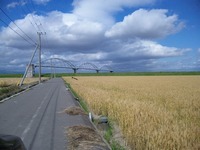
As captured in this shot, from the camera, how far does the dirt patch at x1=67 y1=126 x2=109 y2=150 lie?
7.41 metres

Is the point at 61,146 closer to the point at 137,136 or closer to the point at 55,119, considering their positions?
the point at 137,136

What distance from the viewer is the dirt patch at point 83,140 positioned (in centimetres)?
741

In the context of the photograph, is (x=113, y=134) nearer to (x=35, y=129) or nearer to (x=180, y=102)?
(x=35, y=129)

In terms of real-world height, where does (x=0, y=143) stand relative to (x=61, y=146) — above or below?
above

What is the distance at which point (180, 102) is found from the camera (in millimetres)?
15828

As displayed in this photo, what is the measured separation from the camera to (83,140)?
809cm

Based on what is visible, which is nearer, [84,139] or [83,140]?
[83,140]

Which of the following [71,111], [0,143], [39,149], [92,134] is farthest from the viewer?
[71,111]

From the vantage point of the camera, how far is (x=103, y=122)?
36.8 feet

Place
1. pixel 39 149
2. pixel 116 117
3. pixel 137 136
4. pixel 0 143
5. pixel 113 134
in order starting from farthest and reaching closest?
pixel 116 117 → pixel 113 134 → pixel 137 136 → pixel 39 149 → pixel 0 143

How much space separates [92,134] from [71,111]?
542 centimetres

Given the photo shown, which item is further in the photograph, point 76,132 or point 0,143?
point 76,132

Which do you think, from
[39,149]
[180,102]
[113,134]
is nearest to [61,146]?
[39,149]

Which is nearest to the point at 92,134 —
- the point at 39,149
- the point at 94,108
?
the point at 39,149
